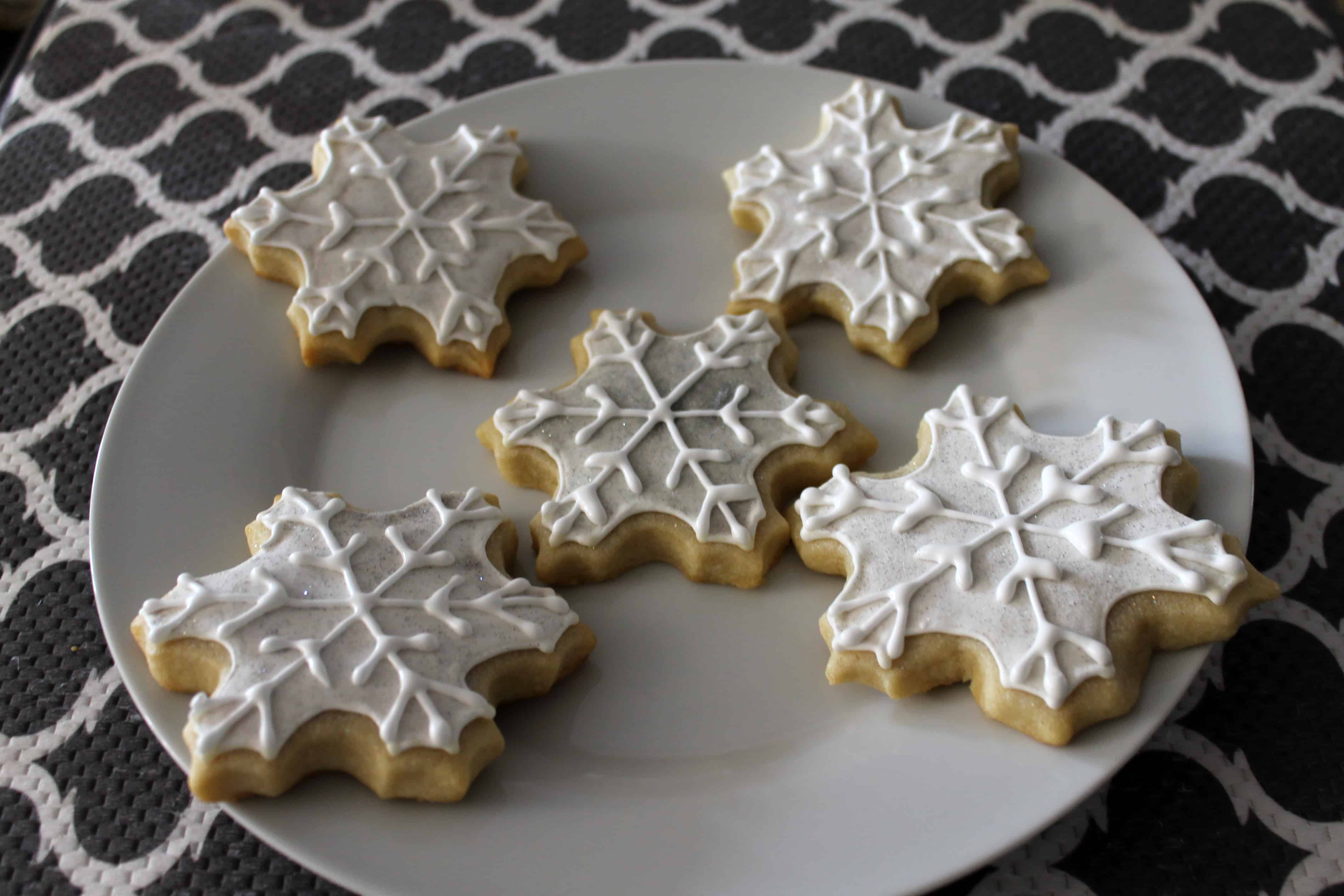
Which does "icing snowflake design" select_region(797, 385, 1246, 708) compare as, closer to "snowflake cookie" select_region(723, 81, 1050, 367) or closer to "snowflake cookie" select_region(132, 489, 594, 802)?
"snowflake cookie" select_region(723, 81, 1050, 367)

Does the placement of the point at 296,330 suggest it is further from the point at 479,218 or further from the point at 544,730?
the point at 544,730

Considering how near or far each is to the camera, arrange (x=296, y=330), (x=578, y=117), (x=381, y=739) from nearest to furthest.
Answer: (x=381, y=739) → (x=296, y=330) → (x=578, y=117)

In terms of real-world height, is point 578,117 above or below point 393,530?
above

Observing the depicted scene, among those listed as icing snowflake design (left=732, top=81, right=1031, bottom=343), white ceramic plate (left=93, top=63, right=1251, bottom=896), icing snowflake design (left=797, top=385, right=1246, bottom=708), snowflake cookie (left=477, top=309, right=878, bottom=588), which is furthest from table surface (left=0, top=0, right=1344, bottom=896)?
snowflake cookie (left=477, top=309, right=878, bottom=588)

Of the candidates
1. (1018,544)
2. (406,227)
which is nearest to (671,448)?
(1018,544)

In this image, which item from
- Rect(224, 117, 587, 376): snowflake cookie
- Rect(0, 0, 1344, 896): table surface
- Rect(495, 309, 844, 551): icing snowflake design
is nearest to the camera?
Rect(0, 0, 1344, 896): table surface

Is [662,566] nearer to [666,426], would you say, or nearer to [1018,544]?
[666,426]

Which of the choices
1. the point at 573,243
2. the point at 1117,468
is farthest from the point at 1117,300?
the point at 573,243
